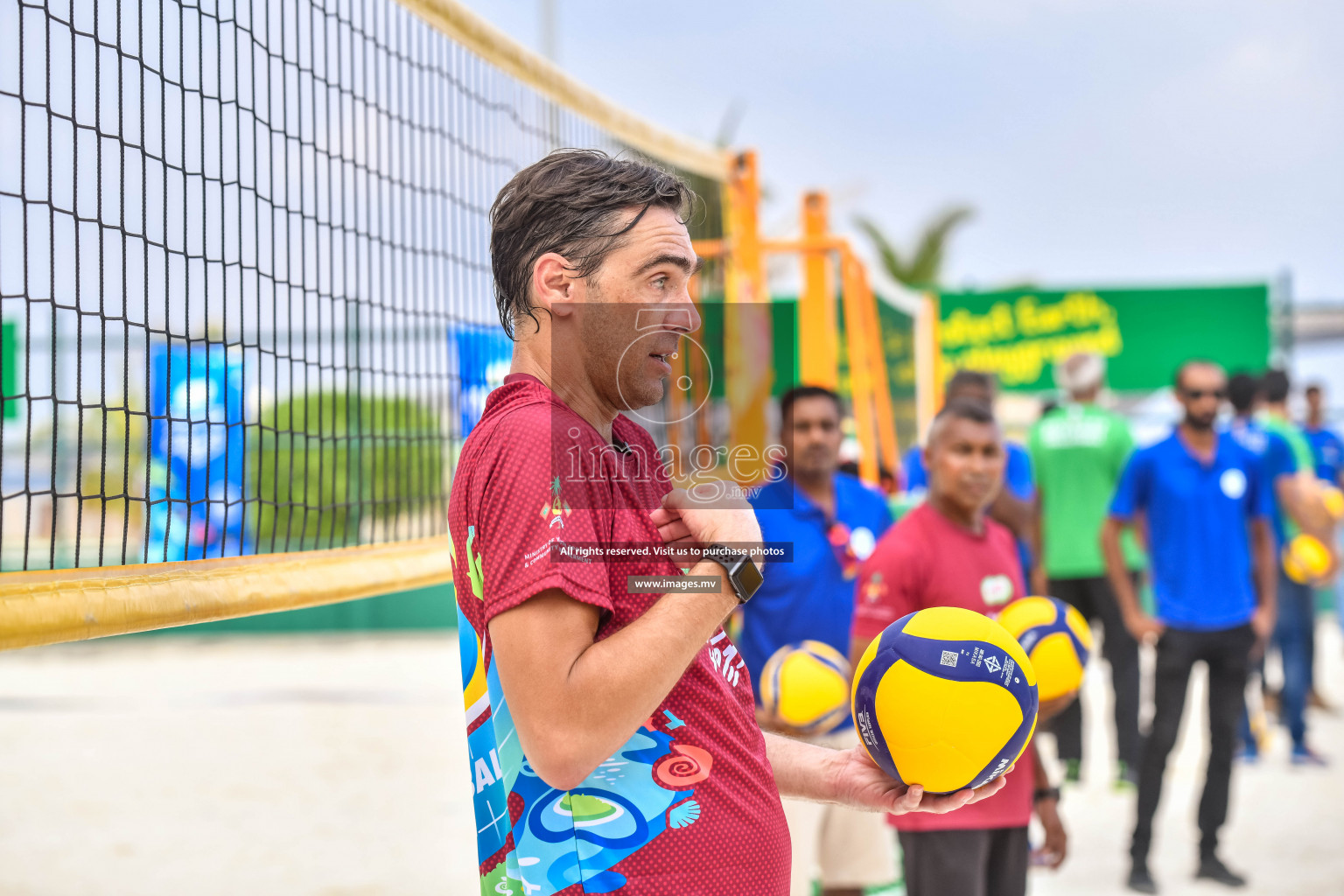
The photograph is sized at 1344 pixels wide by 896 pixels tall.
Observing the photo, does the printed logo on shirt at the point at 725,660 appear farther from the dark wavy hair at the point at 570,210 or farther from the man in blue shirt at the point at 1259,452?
the man in blue shirt at the point at 1259,452

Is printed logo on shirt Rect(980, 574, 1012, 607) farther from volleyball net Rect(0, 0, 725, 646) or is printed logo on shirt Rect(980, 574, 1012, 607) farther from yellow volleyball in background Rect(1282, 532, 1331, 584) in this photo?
yellow volleyball in background Rect(1282, 532, 1331, 584)

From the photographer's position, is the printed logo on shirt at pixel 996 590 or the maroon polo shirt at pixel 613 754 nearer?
the maroon polo shirt at pixel 613 754

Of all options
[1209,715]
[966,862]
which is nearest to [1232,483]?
[1209,715]

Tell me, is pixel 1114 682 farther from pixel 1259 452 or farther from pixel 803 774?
pixel 803 774

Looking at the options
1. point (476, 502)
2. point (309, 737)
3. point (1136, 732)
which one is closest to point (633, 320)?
point (476, 502)

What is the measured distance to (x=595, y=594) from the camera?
1207 millimetres

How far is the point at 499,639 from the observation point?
46.9 inches

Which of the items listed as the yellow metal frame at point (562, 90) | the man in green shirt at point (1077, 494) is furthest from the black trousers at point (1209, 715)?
the yellow metal frame at point (562, 90)

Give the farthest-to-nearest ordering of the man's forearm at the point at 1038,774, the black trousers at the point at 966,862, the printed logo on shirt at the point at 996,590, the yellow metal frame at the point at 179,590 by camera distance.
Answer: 1. the man's forearm at the point at 1038,774
2. the printed logo on shirt at the point at 996,590
3. the black trousers at the point at 966,862
4. the yellow metal frame at the point at 179,590

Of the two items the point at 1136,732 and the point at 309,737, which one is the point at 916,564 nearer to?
the point at 1136,732

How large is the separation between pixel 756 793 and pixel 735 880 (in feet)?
0.36

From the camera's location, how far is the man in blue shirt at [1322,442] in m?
7.40

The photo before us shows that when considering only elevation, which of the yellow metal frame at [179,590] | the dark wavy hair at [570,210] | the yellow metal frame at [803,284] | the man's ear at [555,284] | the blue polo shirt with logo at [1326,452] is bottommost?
the yellow metal frame at [179,590]

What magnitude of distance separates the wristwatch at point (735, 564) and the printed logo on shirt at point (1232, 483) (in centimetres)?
413
